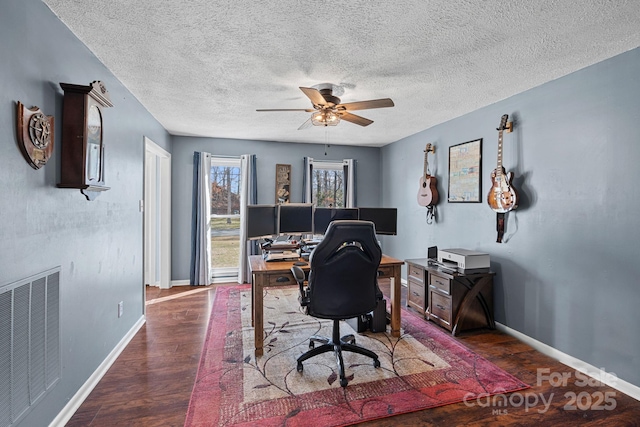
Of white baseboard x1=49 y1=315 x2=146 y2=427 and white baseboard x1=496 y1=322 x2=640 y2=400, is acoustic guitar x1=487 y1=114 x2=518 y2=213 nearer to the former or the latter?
white baseboard x1=496 y1=322 x2=640 y2=400

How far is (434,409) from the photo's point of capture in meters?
1.91

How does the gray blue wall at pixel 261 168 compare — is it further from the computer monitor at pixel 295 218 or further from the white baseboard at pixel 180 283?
the computer monitor at pixel 295 218

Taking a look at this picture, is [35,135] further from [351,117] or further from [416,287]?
[416,287]

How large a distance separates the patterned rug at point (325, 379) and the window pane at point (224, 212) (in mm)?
Result: 2107

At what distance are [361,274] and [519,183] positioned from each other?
1914 mm

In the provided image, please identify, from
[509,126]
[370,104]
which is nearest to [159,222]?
[370,104]

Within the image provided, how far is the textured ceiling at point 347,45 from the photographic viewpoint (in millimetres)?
1649

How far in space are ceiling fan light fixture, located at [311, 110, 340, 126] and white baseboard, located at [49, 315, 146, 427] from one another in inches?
103

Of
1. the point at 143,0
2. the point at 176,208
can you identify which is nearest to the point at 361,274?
the point at 143,0

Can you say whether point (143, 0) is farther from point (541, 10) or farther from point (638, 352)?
point (638, 352)

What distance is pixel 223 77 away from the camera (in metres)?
2.54

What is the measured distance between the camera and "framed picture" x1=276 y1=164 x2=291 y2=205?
5.17m

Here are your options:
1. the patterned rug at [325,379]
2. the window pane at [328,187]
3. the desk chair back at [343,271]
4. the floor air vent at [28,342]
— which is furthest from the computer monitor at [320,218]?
the floor air vent at [28,342]

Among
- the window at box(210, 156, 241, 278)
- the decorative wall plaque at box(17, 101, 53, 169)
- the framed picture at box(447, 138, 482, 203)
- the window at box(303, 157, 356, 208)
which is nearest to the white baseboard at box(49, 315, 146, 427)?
the decorative wall plaque at box(17, 101, 53, 169)
